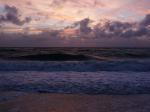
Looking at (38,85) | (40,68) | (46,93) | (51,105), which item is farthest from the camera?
(40,68)

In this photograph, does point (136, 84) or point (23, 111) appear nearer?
point (23, 111)

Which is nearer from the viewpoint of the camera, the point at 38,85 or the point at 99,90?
the point at 99,90

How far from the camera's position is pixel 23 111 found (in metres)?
6.71

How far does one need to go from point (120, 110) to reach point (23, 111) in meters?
2.51

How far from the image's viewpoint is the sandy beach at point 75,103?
691 cm

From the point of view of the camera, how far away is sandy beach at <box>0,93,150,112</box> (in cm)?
691

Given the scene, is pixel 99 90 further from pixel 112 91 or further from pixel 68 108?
pixel 68 108

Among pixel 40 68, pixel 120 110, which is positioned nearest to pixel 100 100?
pixel 120 110

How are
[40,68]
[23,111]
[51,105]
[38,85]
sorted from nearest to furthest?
1. [23,111]
2. [51,105]
3. [38,85]
4. [40,68]

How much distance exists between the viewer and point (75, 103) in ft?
24.9

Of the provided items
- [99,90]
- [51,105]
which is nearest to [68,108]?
[51,105]

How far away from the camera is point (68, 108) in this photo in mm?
7074

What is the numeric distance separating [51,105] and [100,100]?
5.20 ft

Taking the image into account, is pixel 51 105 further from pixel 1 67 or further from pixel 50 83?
pixel 1 67
